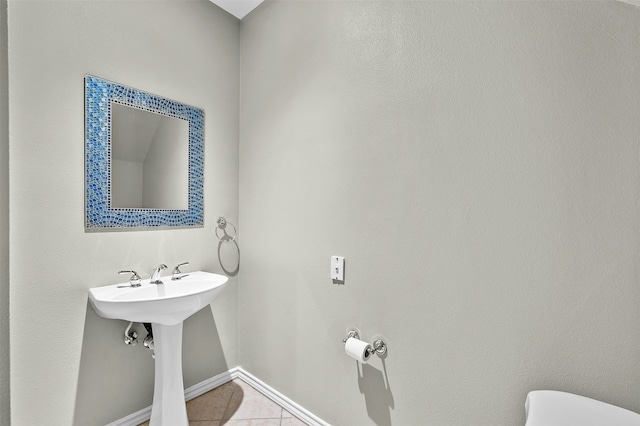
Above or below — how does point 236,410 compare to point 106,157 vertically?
below

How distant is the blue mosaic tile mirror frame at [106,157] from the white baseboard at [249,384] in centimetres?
103

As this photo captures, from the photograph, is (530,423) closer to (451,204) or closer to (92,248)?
(451,204)

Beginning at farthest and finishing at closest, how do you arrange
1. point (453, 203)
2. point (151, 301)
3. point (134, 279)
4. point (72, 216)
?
point (134, 279), point (72, 216), point (151, 301), point (453, 203)

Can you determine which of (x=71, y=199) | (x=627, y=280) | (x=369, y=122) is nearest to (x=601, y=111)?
(x=627, y=280)

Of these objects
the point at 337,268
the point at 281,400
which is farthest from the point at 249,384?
the point at 337,268

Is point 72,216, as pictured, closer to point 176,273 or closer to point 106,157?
point 106,157

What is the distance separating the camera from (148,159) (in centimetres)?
163

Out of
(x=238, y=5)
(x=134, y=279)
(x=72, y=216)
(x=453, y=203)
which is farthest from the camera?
(x=238, y=5)

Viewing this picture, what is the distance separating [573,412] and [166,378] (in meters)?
Answer: 1.62

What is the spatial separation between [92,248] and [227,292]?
836 mm

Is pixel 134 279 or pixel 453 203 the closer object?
pixel 453 203

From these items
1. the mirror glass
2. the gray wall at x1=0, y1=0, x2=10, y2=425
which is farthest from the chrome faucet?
the gray wall at x1=0, y1=0, x2=10, y2=425

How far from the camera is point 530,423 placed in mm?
806

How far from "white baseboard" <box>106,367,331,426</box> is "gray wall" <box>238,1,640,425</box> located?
8cm
